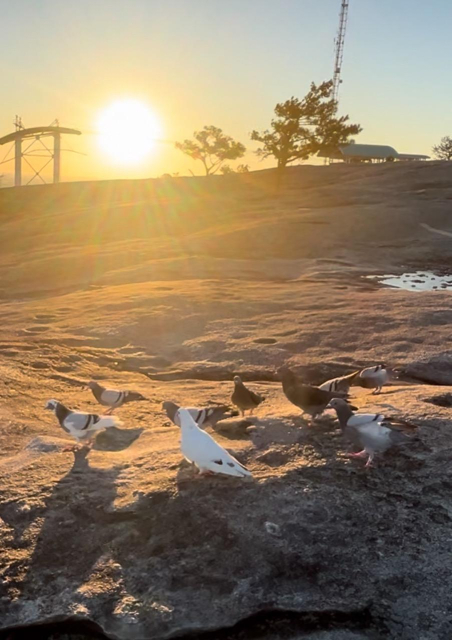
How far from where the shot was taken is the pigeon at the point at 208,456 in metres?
5.01

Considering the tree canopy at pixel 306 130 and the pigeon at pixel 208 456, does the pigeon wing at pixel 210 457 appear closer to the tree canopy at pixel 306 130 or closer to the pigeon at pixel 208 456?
the pigeon at pixel 208 456

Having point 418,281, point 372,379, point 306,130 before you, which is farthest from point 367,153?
point 372,379

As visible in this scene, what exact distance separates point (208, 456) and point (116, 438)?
5.71 ft

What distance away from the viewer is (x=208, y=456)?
5039 millimetres

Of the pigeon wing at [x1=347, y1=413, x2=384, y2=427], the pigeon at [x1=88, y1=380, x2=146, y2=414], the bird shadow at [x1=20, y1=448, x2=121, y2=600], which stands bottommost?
the bird shadow at [x1=20, y1=448, x2=121, y2=600]

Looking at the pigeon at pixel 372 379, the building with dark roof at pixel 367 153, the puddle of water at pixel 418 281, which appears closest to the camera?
the pigeon at pixel 372 379

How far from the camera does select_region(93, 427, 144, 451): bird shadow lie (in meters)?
6.20

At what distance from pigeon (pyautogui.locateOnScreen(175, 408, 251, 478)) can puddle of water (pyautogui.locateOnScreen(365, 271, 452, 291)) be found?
12.9 m

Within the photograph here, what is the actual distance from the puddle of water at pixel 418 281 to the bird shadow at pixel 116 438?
12.0 meters

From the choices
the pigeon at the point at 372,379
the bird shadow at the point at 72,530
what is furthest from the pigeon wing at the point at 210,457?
the pigeon at the point at 372,379

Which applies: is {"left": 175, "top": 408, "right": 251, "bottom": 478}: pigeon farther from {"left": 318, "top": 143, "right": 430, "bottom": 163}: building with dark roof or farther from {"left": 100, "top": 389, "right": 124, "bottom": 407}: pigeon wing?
{"left": 318, "top": 143, "right": 430, "bottom": 163}: building with dark roof

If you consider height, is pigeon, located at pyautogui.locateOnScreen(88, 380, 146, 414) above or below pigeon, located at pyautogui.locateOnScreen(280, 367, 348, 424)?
below

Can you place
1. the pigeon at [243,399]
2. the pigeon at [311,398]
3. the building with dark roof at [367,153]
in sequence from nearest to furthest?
the pigeon at [311,398] < the pigeon at [243,399] < the building with dark roof at [367,153]

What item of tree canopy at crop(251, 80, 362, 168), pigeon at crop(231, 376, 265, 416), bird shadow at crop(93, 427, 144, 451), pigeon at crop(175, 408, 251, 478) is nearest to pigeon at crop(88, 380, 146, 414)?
bird shadow at crop(93, 427, 144, 451)
